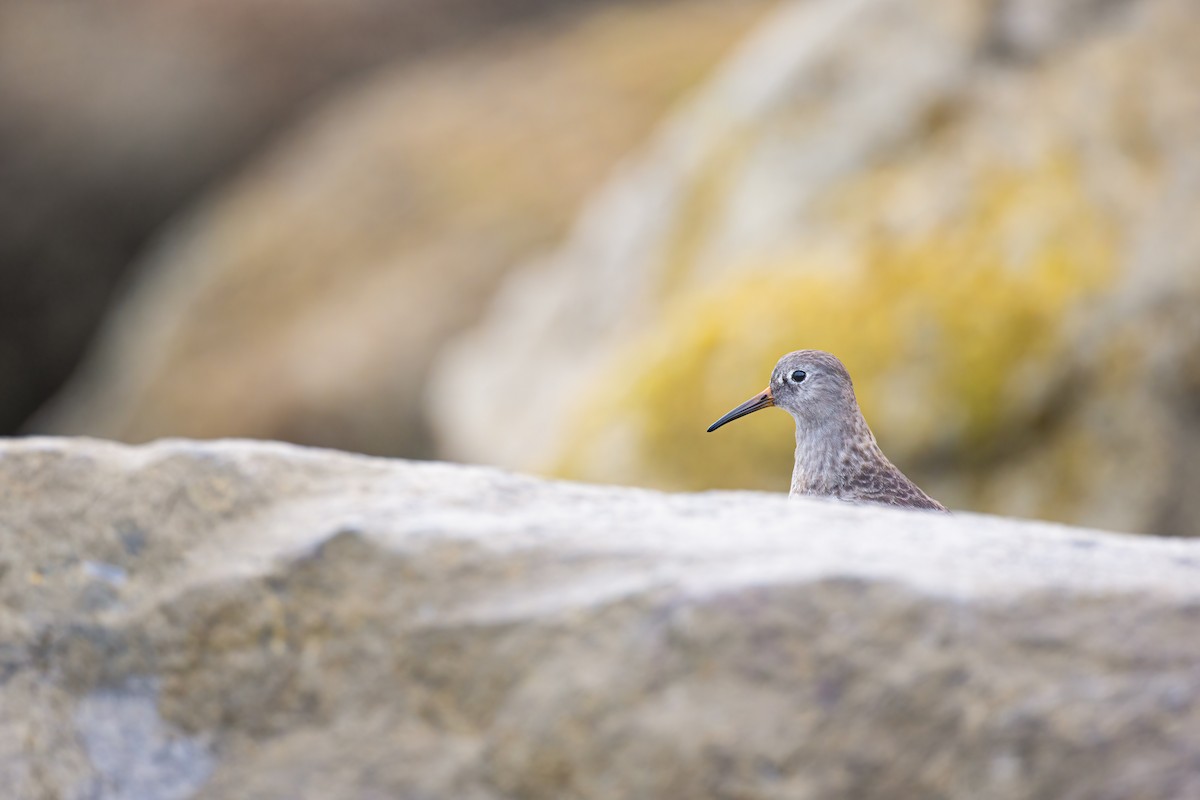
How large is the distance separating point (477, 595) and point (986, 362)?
7.17 m

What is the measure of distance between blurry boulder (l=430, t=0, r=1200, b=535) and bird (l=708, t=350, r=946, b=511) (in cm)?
406

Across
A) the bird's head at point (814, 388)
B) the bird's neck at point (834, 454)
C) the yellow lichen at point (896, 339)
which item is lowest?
the bird's neck at point (834, 454)

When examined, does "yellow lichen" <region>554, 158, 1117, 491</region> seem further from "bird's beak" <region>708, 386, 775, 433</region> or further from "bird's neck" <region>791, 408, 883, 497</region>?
"bird's neck" <region>791, 408, 883, 497</region>

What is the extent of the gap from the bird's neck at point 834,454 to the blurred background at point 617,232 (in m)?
4.13

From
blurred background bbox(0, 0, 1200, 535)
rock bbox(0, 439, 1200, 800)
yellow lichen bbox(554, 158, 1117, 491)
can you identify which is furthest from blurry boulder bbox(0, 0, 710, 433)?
rock bbox(0, 439, 1200, 800)

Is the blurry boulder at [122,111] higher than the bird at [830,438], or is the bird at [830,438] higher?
the blurry boulder at [122,111]

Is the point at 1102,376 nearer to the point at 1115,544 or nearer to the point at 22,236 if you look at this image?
the point at 1115,544

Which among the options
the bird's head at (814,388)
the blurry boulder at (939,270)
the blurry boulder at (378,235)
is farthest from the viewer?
the blurry boulder at (378,235)

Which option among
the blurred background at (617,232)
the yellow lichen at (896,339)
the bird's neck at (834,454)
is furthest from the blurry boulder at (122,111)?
the bird's neck at (834,454)

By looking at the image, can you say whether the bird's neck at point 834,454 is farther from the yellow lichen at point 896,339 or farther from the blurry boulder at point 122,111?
the blurry boulder at point 122,111

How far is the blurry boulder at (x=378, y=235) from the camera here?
1822 cm

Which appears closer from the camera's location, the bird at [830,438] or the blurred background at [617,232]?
the bird at [830,438]

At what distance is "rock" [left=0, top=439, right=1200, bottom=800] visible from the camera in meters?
3.92

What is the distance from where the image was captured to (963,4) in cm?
1255
